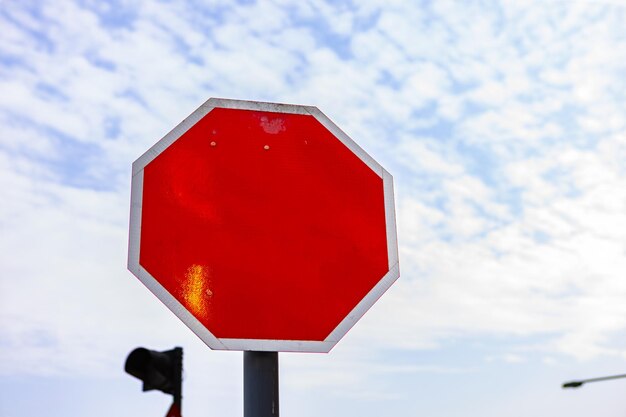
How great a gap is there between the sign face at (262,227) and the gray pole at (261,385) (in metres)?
0.15

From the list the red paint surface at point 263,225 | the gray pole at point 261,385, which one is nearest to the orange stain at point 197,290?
the red paint surface at point 263,225

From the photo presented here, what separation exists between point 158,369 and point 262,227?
743 mm

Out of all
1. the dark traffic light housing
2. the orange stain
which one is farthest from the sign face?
the dark traffic light housing

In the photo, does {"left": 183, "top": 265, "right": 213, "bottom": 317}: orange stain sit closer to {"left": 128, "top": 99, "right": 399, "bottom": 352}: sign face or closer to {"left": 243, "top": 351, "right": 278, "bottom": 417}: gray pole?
{"left": 128, "top": 99, "right": 399, "bottom": 352}: sign face

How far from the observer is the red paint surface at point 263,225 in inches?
98.2

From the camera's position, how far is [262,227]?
2617 mm

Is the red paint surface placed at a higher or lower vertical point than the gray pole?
higher

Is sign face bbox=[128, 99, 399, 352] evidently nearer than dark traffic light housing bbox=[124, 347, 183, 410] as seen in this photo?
Yes

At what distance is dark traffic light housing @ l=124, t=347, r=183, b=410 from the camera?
2650 mm

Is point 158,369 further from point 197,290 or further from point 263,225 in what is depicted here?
point 263,225

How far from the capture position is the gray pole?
8.47ft

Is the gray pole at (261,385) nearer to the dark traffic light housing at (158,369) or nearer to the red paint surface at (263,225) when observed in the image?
the red paint surface at (263,225)

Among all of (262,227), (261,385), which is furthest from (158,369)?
(262,227)

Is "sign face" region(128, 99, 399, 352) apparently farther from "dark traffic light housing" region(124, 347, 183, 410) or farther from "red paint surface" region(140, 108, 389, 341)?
"dark traffic light housing" region(124, 347, 183, 410)
